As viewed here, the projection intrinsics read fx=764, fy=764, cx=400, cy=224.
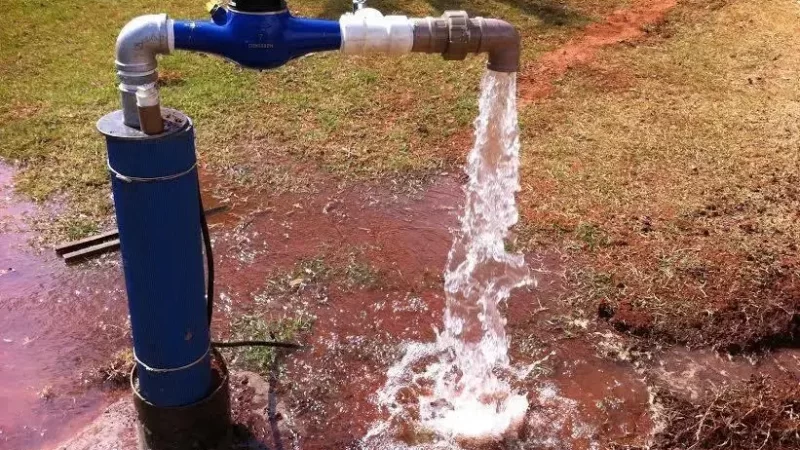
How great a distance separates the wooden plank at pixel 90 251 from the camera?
4.00m

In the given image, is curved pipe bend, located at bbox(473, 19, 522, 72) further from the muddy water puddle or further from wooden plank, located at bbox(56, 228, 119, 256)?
wooden plank, located at bbox(56, 228, 119, 256)

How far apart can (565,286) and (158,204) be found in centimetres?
228

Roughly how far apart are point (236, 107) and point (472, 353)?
301 cm

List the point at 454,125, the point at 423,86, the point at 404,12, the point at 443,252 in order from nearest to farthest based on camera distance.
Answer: the point at 443,252 < the point at 454,125 < the point at 423,86 < the point at 404,12

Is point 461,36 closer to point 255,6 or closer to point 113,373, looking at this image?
point 255,6

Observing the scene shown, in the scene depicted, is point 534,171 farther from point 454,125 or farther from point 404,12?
point 404,12

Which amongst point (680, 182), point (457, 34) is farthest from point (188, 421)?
point (680, 182)

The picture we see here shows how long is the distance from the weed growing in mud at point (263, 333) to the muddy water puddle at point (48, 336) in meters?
0.54

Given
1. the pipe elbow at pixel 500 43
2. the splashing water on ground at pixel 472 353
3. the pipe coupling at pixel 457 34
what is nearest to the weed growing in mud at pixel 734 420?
the splashing water on ground at pixel 472 353

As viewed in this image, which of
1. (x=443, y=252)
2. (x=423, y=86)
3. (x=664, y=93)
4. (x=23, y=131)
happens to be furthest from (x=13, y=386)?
(x=664, y=93)

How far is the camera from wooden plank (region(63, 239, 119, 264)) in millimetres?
4004

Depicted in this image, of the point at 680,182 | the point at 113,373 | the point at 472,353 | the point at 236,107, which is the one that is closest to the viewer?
the point at 113,373

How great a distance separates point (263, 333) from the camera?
3.54 metres

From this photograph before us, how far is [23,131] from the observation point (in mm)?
5238
